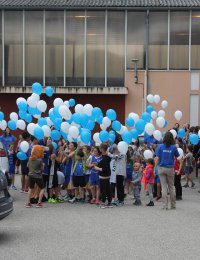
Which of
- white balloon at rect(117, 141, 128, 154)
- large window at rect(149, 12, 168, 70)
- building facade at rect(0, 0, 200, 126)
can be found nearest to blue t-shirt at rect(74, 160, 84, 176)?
white balloon at rect(117, 141, 128, 154)

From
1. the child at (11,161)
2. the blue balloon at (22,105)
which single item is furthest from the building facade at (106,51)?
the blue balloon at (22,105)

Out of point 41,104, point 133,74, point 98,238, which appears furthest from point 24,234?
point 133,74

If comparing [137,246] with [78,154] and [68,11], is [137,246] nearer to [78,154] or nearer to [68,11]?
[78,154]

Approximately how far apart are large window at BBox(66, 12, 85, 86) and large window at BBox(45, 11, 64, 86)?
0.99 feet

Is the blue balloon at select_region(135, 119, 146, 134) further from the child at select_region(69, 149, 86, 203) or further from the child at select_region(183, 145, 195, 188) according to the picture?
the child at select_region(183, 145, 195, 188)

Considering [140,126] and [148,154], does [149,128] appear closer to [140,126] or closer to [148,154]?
[140,126]

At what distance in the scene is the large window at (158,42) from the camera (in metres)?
30.1

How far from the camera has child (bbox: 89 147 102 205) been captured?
1524 cm

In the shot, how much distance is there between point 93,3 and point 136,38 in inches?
108

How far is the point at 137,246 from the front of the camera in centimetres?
982

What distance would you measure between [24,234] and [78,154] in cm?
481

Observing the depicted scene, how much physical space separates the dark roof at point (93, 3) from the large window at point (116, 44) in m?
0.61

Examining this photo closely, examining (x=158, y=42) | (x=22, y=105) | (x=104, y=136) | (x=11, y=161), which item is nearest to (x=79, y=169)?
(x=104, y=136)

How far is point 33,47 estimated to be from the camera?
30.6m
